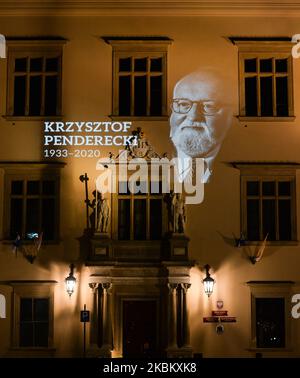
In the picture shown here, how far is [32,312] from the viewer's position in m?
26.5

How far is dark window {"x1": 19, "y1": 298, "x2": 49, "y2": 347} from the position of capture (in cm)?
2641

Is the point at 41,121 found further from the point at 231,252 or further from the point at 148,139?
the point at 231,252

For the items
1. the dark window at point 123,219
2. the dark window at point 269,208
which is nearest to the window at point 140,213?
the dark window at point 123,219

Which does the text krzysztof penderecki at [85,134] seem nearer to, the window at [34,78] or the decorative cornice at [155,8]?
the window at [34,78]

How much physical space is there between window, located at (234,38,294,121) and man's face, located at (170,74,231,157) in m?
0.72

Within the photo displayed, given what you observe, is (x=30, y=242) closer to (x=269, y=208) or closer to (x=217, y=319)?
(x=217, y=319)

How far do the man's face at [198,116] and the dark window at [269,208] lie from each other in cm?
172

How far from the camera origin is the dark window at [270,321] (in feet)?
86.9

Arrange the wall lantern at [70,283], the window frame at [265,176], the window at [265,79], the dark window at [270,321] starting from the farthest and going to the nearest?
the window at [265,79], the window frame at [265,176], the dark window at [270,321], the wall lantern at [70,283]

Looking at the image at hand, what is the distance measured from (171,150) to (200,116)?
1396 millimetres

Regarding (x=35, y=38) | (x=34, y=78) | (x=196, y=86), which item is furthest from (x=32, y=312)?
(x=196, y=86)

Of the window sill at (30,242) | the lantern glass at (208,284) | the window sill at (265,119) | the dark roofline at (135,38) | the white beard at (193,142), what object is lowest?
the lantern glass at (208,284)

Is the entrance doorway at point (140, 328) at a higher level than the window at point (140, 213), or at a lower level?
lower

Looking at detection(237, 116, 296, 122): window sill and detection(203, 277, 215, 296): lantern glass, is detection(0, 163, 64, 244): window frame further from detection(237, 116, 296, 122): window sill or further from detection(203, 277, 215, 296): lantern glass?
detection(237, 116, 296, 122): window sill
